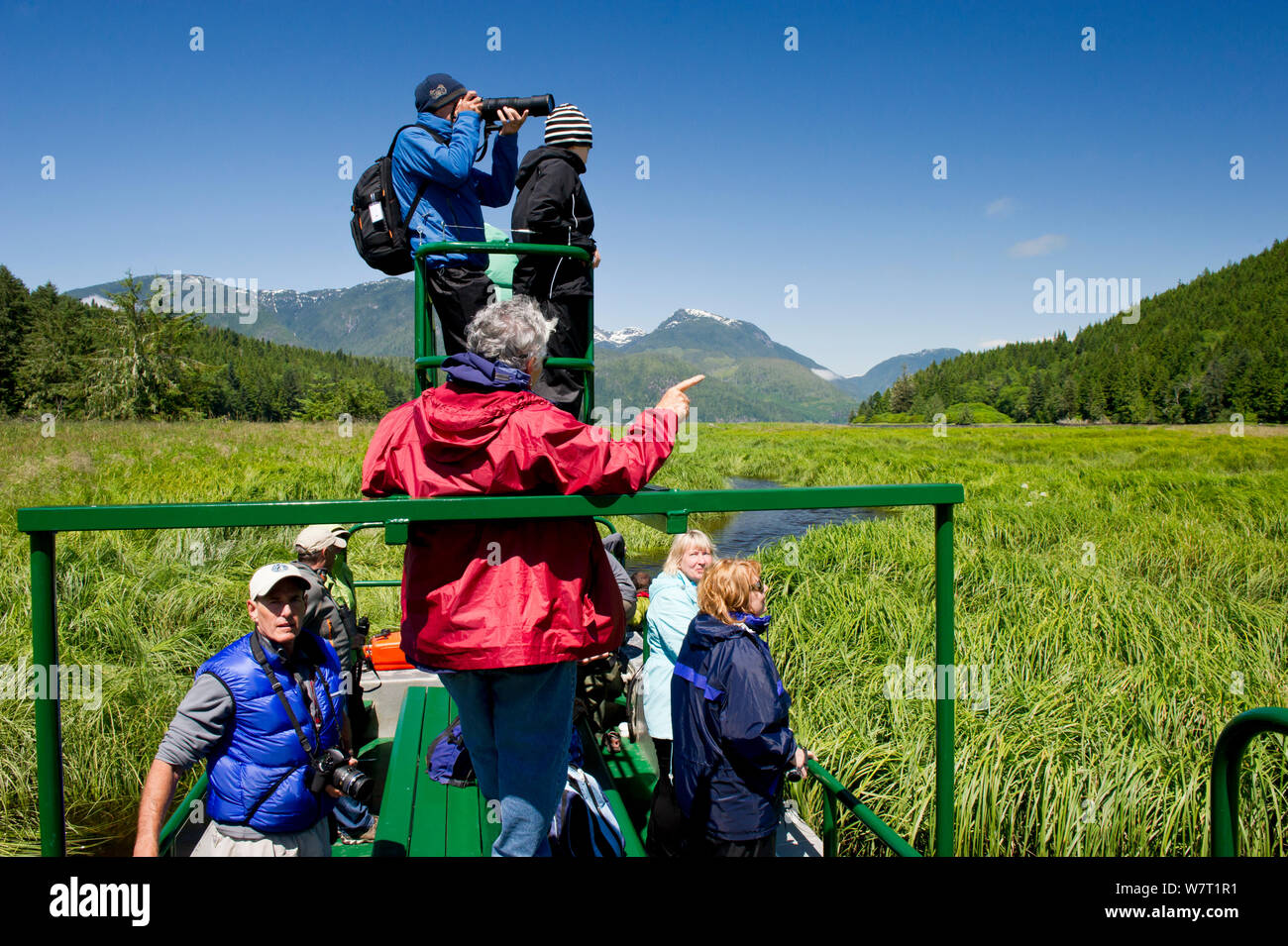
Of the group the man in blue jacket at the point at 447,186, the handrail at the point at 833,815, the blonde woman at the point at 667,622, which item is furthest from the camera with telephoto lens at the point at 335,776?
the man in blue jacket at the point at 447,186

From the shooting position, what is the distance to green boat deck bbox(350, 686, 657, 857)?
342cm

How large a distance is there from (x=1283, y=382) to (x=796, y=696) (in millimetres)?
106743

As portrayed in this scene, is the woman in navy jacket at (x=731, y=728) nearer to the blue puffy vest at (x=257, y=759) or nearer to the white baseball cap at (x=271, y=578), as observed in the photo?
the blue puffy vest at (x=257, y=759)

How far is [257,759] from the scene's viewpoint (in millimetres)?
2652

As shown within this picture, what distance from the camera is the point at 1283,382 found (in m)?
86.9

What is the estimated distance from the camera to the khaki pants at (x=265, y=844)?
264 cm

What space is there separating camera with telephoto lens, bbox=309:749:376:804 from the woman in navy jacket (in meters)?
1.23

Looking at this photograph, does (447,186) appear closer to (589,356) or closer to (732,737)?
(589,356)

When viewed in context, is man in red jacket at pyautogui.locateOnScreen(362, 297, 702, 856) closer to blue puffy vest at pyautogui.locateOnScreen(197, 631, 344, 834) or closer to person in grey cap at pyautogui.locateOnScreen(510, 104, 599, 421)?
blue puffy vest at pyautogui.locateOnScreen(197, 631, 344, 834)

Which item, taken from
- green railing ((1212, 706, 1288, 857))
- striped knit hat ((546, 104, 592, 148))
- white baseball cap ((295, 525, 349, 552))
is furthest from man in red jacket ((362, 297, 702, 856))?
white baseball cap ((295, 525, 349, 552))

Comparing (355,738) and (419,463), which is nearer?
(419,463)
